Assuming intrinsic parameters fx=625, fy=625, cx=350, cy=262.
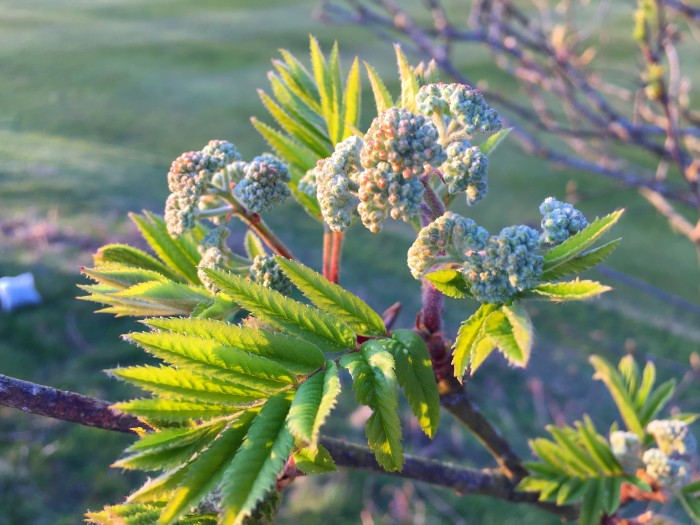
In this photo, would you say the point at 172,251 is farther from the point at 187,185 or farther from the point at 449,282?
the point at 449,282

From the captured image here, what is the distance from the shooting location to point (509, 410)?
6145 millimetres

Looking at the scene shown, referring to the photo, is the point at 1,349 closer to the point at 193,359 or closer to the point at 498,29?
the point at 498,29

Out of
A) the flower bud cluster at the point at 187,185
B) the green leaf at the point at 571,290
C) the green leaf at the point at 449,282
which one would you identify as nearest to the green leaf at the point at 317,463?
the green leaf at the point at 449,282

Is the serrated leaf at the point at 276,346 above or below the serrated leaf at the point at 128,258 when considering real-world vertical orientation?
above

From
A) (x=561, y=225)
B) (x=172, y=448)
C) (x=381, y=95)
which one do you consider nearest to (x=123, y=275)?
(x=172, y=448)

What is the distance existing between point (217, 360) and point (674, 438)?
1.40m

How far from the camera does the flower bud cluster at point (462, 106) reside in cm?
127

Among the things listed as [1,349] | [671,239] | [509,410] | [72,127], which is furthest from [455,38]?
[72,127]

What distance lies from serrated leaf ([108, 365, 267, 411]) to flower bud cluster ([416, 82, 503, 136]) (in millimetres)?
671

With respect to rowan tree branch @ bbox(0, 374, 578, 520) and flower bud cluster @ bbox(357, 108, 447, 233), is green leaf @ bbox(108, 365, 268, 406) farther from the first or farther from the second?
flower bud cluster @ bbox(357, 108, 447, 233)

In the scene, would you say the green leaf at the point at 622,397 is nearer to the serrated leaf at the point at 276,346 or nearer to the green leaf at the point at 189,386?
the serrated leaf at the point at 276,346

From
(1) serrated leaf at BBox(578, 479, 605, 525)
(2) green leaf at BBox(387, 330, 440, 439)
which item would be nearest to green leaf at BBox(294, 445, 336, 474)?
(2) green leaf at BBox(387, 330, 440, 439)

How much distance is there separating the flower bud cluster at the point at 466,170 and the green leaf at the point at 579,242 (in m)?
0.19

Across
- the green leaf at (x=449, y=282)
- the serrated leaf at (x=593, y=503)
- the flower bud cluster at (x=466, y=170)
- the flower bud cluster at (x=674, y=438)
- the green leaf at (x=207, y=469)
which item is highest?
the flower bud cluster at (x=466, y=170)
